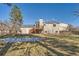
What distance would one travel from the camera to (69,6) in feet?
4.69

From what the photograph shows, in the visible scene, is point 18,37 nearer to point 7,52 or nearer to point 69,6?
point 7,52

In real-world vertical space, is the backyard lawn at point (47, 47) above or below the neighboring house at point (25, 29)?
below

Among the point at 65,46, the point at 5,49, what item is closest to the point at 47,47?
the point at 65,46

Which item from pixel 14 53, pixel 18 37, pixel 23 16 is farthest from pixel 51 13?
pixel 14 53

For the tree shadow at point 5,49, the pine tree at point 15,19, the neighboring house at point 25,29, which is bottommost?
the tree shadow at point 5,49

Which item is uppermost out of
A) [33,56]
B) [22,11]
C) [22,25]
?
[22,11]

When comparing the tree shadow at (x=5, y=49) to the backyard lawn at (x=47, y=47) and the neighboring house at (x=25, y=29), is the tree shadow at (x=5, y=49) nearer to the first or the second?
the backyard lawn at (x=47, y=47)

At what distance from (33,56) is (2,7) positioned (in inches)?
18.5

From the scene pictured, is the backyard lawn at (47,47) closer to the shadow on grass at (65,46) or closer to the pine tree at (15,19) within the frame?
the shadow on grass at (65,46)

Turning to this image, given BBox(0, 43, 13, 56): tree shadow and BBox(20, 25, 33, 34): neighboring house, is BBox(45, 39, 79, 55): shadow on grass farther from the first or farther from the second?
BBox(0, 43, 13, 56): tree shadow

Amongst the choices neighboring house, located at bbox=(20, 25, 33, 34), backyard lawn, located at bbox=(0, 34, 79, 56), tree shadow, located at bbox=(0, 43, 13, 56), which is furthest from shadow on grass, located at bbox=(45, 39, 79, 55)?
tree shadow, located at bbox=(0, 43, 13, 56)

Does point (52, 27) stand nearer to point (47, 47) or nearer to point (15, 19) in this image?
point (47, 47)

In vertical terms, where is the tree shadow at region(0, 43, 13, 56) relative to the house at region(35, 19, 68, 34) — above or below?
below

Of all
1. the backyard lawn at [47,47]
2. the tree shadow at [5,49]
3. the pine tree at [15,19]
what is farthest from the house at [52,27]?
the tree shadow at [5,49]
